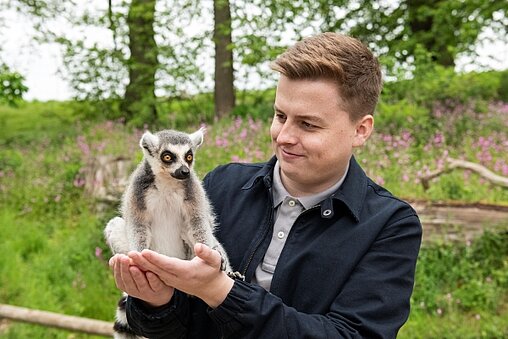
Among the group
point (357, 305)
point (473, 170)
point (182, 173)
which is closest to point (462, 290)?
point (473, 170)

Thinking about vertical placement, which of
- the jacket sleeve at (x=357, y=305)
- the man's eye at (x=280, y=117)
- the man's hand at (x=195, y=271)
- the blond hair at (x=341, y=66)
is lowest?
the jacket sleeve at (x=357, y=305)

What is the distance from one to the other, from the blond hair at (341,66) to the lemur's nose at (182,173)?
0.53 metres

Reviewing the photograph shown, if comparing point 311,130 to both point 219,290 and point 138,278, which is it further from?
point 138,278

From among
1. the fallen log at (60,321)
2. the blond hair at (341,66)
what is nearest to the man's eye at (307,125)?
the blond hair at (341,66)

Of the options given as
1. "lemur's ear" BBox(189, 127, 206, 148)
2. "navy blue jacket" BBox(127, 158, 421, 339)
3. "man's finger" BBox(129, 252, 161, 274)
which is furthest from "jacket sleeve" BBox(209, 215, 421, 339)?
"lemur's ear" BBox(189, 127, 206, 148)

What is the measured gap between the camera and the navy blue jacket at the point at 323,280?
1892 millimetres

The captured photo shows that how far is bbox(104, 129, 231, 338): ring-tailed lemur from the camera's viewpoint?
7.84 ft

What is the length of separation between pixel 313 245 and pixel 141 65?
38.6 feet

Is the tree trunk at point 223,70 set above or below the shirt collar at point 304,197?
above

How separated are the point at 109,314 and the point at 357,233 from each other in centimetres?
476

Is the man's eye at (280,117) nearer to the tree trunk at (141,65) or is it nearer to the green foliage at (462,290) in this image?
the green foliage at (462,290)

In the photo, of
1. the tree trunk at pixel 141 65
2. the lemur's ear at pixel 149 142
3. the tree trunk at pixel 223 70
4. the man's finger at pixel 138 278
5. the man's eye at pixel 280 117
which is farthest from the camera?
the tree trunk at pixel 141 65

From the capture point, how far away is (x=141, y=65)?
524 inches

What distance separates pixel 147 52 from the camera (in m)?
13.7
